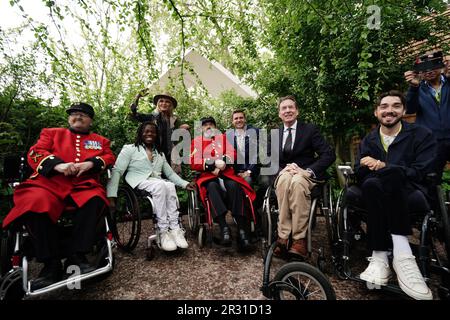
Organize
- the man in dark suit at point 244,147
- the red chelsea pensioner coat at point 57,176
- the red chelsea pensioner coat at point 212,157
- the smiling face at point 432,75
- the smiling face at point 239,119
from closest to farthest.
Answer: the red chelsea pensioner coat at point 57,176
the smiling face at point 432,75
the red chelsea pensioner coat at point 212,157
the man in dark suit at point 244,147
the smiling face at point 239,119

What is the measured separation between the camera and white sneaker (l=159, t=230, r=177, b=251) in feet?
7.39

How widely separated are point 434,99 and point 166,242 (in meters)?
3.15

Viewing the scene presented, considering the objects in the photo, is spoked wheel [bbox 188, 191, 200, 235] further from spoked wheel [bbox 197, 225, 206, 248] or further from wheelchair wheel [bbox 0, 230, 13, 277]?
wheelchair wheel [bbox 0, 230, 13, 277]

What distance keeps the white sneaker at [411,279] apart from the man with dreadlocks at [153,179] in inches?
70.1

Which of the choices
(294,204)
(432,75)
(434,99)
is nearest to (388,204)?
(294,204)

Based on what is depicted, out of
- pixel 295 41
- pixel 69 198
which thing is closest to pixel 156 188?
pixel 69 198

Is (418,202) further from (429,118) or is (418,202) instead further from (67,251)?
(67,251)

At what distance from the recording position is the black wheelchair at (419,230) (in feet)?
4.85

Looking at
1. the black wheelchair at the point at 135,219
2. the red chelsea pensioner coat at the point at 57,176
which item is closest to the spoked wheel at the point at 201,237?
the black wheelchair at the point at 135,219

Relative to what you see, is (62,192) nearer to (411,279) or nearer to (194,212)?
(194,212)

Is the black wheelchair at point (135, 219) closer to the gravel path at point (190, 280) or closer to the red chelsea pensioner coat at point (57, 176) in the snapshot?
the gravel path at point (190, 280)

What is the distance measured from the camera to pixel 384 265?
1570 millimetres
